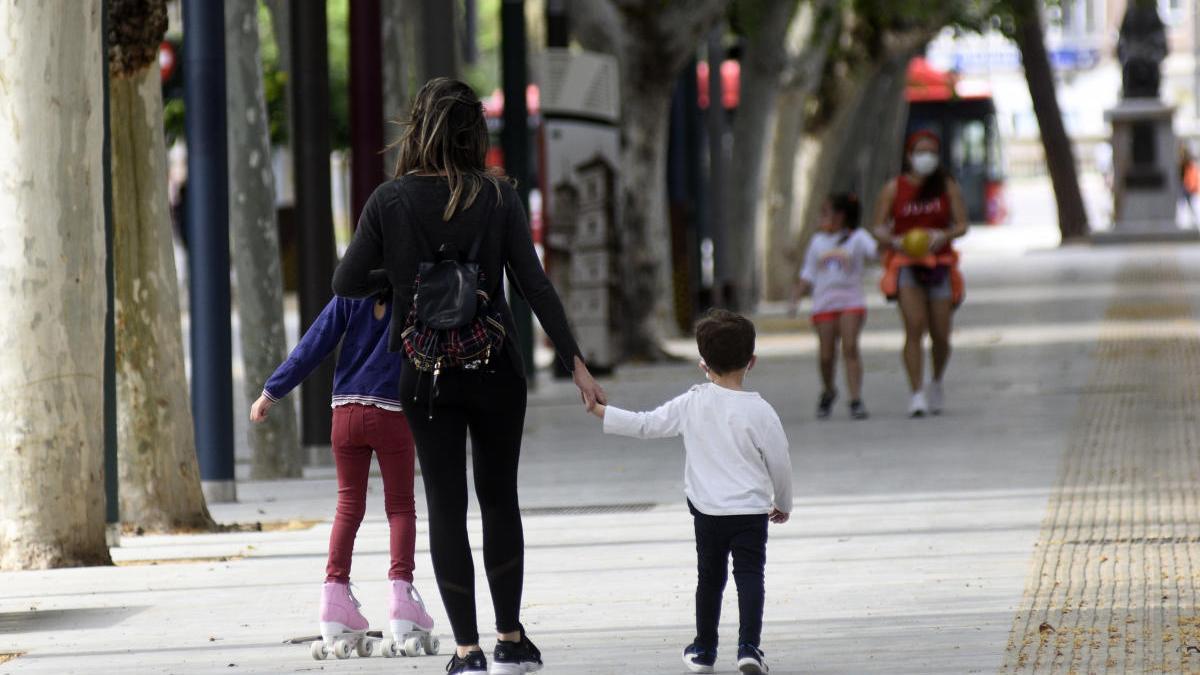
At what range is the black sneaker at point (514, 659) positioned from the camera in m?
6.07

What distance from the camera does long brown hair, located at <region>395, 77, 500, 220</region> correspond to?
19.4 ft

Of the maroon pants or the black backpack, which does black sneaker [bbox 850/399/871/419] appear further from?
the black backpack

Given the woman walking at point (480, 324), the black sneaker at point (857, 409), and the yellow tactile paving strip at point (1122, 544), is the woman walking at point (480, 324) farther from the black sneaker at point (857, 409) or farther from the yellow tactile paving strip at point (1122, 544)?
the black sneaker at point (857, 409)

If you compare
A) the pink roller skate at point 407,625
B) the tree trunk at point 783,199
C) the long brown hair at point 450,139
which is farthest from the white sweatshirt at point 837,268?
the tree trunk at point 783,199

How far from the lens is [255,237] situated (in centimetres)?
1223

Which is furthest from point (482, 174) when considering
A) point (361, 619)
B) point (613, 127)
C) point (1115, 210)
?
point (1115, 210)

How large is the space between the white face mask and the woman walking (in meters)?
7.98

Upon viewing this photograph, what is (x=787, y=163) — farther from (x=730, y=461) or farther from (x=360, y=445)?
(x=730, y=461)

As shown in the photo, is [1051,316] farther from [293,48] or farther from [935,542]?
[935,542]

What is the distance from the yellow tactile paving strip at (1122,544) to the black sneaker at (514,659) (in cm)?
122

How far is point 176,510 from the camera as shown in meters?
10.0

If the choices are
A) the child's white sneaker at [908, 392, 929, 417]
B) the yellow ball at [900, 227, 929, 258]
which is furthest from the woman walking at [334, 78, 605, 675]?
the child's white sneaker at [908, 392, 929, 417]

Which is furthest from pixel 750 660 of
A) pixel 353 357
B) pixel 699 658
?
pixel 353 357

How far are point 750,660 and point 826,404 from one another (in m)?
8.56
